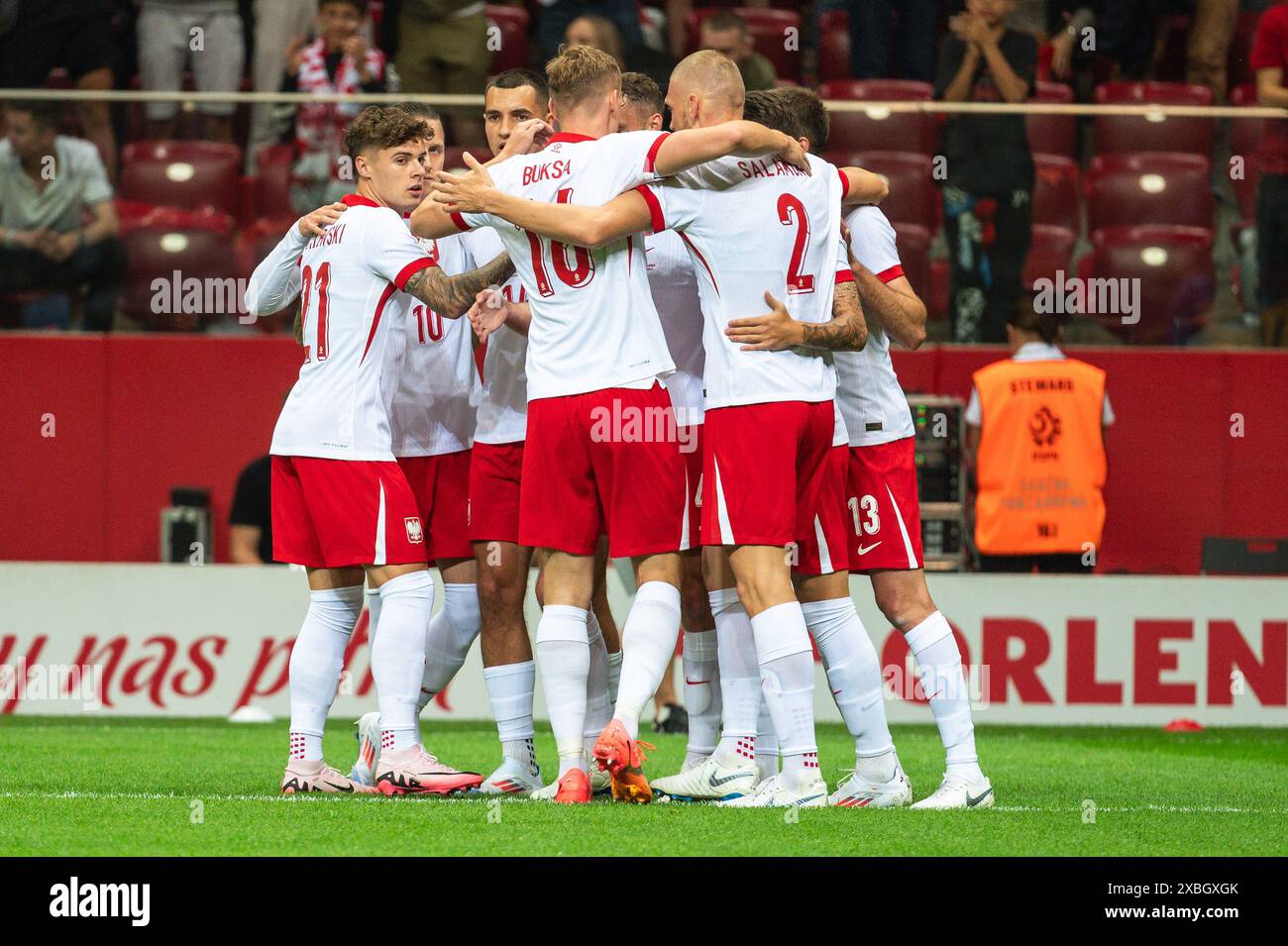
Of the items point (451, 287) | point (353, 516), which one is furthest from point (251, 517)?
point (451, 287)

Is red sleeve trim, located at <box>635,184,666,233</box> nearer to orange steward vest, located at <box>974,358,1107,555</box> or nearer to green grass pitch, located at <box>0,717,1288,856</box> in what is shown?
green grass pitch, located at <box>0,717,1288,856</box>

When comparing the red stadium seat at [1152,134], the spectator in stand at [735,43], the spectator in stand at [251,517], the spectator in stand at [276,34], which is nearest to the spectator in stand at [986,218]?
the red stadium seat at [1152,134]

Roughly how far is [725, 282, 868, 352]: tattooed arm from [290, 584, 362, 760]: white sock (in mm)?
1690

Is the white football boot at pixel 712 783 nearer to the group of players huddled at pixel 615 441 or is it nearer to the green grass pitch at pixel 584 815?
the group of players huddled at pixel 615 441

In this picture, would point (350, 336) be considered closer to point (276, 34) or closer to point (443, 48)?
point (443, 48)

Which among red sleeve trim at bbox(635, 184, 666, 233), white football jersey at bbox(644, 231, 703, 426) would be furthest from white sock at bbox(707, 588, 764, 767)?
red sleeve trim at bbox(635, 184, 666, 233)

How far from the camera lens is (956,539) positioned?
10516 mm

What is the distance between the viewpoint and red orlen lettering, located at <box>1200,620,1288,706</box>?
10.1 meters

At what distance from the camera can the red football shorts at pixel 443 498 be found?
675 centimetres

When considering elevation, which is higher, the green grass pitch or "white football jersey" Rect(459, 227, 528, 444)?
"white football jersey" Rect(459, 227, 528, 444)

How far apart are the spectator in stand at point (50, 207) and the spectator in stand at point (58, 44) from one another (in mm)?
1244

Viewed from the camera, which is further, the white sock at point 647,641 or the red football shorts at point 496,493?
the red football shorts at point 496,493

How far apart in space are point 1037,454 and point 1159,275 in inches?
52.0

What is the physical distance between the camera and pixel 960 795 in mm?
5996
